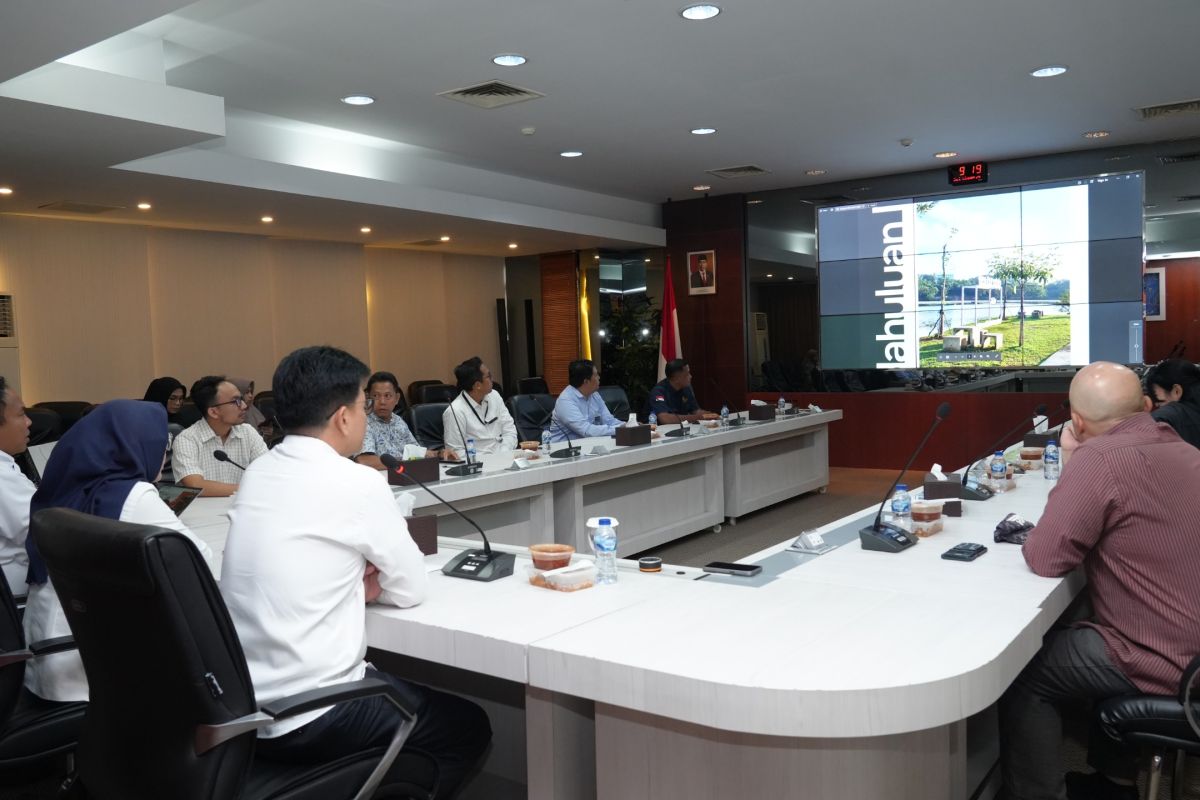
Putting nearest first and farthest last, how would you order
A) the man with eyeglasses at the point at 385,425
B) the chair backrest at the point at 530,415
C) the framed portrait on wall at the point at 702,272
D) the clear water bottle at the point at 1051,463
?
the clear water bottle at the point at 1051,463 < the man with eyeglasses at the point at 385,425 < the chair backrest at the point at 530,415 < the framed portrait on wall at the point at 702,272

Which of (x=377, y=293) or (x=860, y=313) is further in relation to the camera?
(x=377, y=293)

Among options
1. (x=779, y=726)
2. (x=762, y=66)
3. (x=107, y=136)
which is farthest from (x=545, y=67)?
(x=779, y=726)

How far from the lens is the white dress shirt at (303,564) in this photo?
1.74 m

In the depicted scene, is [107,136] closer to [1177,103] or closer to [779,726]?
[779,726]

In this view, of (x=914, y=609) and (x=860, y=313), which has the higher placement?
(x=860, y=313)

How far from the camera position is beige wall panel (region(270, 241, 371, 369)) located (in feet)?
28.6

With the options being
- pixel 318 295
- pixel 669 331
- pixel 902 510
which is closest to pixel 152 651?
pixel 902 510

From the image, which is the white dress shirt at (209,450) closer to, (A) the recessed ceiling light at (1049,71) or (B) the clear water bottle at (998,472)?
(B) the clear water bottle at (998,472)

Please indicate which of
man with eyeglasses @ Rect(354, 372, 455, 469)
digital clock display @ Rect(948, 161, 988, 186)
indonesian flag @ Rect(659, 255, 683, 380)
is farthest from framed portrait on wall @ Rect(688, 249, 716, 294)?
man with eyeglasses @ Rect(354, 372, 455, 469)

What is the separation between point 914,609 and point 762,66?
393 centimetres

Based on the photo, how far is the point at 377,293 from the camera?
32.0 feet

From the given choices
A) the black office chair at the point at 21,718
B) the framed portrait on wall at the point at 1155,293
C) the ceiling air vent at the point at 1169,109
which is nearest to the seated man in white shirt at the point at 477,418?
the black office chair at the point at 21,718

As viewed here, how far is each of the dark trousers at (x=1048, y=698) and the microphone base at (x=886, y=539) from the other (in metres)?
0.45

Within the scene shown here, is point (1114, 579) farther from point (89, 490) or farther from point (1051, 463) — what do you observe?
point (89, 490)
